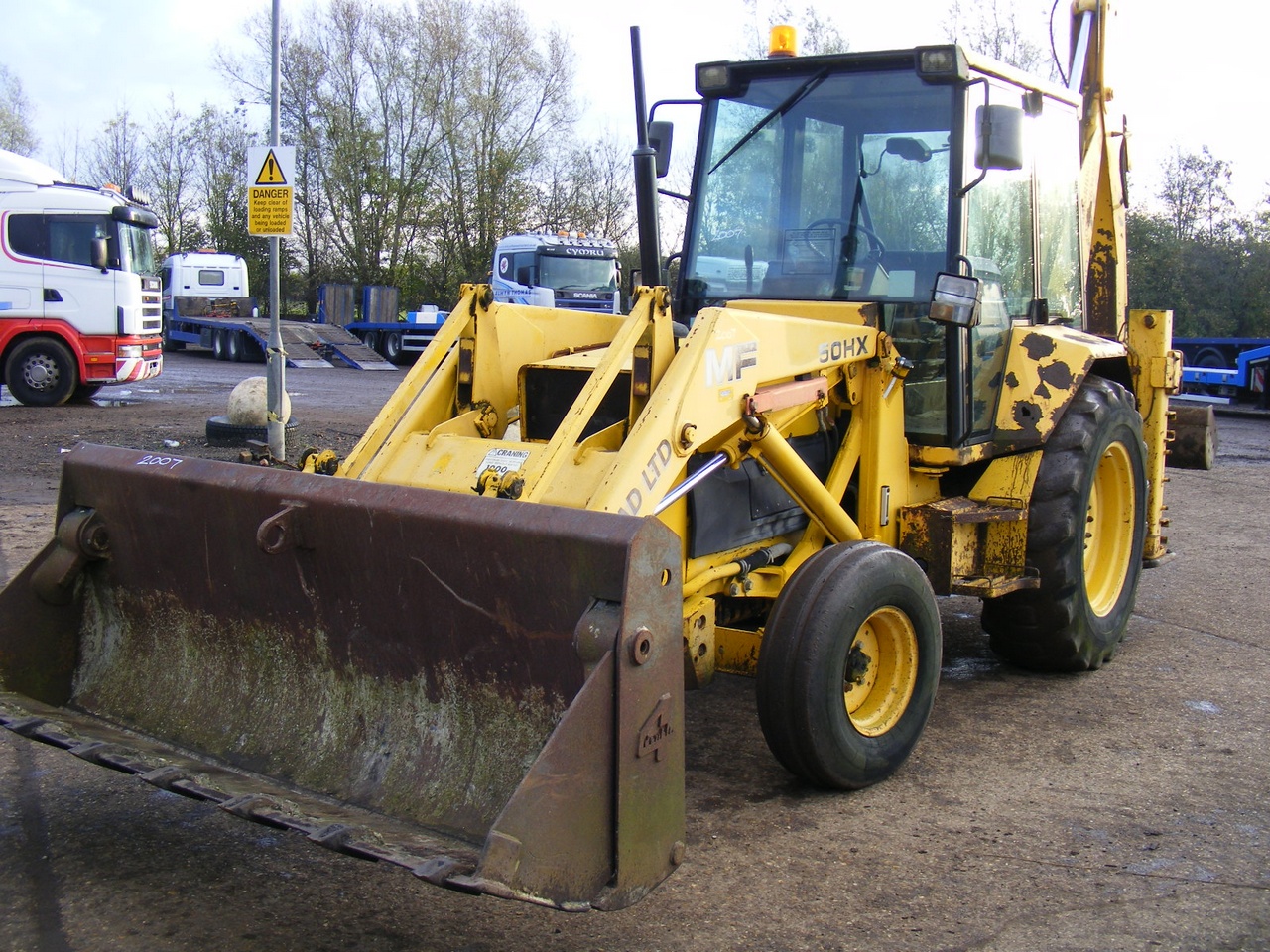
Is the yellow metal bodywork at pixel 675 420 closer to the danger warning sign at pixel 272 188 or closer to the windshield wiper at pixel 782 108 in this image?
the windshield wiper at pixel 782 108

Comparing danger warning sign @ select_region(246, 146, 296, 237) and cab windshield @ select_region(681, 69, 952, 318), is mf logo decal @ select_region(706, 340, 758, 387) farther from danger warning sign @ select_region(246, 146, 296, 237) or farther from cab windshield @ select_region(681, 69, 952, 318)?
danger warning sign @ select_region(246, 146, 296, 237)

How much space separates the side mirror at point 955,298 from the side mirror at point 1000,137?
0.44 m

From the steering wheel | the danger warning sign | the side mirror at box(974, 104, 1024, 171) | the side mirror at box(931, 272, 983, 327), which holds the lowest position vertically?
the side mirror at box(931, 272, 983, 327)

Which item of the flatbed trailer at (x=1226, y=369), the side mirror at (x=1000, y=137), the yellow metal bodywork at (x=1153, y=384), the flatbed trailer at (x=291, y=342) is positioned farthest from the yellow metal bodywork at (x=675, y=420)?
the flatbed trailer at (x=291, y=342)

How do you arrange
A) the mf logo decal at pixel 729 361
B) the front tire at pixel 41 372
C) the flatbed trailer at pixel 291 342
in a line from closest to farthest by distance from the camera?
the mf logo decal at pixel 729 361, the front tire at pixel 41 372, the flatbed trailer at pixel 291 342

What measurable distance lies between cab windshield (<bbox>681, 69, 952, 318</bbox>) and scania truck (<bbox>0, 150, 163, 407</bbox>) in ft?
46.6

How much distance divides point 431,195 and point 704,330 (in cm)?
3565

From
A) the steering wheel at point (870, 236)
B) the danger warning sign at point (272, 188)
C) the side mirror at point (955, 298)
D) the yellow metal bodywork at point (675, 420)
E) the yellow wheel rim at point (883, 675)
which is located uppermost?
the danger warning sign at point (272, 188)

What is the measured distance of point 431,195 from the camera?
3812 centimetres

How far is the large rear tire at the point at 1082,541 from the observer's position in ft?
17.5

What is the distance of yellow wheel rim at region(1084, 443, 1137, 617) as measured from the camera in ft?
20.0

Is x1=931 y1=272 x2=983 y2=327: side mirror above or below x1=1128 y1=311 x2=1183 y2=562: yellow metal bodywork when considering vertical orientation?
above

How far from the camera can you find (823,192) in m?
5.27

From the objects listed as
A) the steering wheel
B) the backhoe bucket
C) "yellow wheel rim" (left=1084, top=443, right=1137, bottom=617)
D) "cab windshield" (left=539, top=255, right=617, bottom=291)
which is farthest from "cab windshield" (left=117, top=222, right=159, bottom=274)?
"yellow wheel rim" (left=1084, top=443, right=1137, bottom=617)
